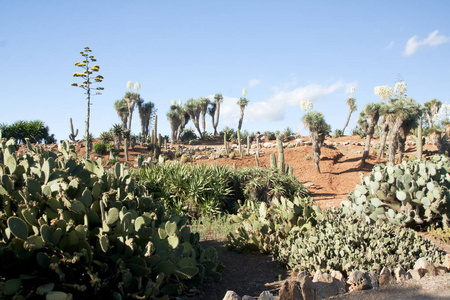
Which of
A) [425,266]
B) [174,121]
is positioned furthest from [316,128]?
[174,121]

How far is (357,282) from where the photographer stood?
4129mm

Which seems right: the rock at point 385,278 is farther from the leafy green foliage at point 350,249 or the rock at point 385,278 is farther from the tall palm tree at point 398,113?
the tall palm tree at point 398,113

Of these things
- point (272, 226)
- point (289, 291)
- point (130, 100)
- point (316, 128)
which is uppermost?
point (130, 100)

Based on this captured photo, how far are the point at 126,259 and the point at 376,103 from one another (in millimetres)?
22383

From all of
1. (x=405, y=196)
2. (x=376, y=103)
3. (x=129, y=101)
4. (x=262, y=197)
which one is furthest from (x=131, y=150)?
(x=405, y=196)

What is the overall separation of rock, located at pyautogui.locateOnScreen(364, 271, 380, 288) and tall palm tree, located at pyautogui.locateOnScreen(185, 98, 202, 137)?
3830cm

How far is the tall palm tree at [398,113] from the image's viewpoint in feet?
68.3

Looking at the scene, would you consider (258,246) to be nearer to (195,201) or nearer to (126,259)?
(126,259)

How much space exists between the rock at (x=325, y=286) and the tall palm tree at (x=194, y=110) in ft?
126

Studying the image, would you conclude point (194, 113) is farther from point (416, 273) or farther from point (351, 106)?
point (416, 273)

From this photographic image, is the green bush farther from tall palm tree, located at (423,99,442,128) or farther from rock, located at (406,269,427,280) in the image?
tall palm tree, located at (423,99,442,128)

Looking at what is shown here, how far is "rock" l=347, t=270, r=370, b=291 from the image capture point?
412 cm

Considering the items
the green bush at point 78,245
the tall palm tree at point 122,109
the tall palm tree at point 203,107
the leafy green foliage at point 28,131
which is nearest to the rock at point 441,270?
the green bush at point 78,245

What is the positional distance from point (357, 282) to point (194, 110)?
3923 centimetres
